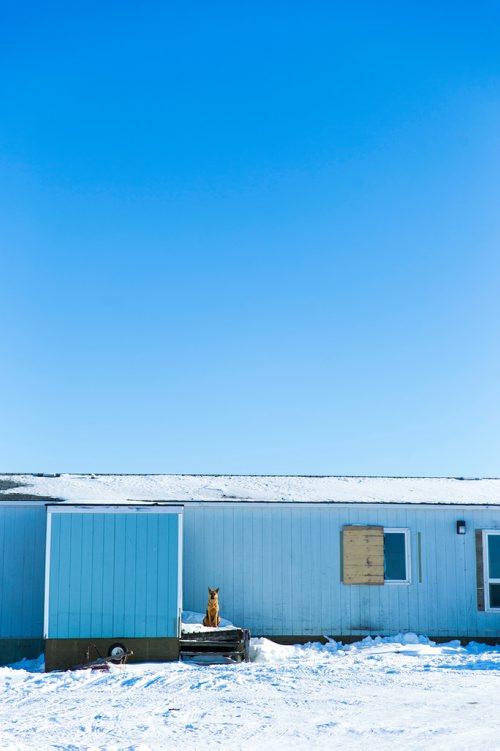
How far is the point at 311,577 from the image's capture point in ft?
57.9

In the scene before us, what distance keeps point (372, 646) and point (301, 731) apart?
7589 mm

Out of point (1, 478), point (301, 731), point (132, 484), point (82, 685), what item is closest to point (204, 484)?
point (132, 484)

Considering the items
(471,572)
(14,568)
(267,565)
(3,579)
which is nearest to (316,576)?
(267,565)

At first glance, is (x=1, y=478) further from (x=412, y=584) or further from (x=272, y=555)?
(x=412, y=584)

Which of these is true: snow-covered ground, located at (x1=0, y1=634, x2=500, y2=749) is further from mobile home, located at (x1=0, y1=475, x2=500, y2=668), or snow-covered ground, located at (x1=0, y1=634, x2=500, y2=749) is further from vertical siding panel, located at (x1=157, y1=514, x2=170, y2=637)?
mobile home, located at (x1=0, y1=475, x2=500, y2=668)

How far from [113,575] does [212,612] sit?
2096 millimetres

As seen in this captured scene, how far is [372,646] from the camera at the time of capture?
16.8m

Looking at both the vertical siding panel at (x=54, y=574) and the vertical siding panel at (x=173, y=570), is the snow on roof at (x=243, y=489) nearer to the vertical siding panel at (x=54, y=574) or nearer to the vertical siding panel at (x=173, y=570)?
the vertical siding panel at (x=54, y=574)

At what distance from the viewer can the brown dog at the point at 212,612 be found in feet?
52.8

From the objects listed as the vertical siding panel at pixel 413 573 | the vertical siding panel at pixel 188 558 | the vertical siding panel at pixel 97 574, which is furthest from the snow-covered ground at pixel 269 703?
the vertical siding panel at pixel 188 558

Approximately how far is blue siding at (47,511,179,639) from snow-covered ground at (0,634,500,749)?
927 millimetres

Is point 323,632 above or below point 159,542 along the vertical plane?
below

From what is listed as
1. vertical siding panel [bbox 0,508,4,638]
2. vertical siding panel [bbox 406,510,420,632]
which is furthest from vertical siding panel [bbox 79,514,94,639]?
vertical siding panel [bbox 406,510,420,632]

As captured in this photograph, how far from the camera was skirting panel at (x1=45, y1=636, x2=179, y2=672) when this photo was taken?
15.0m
